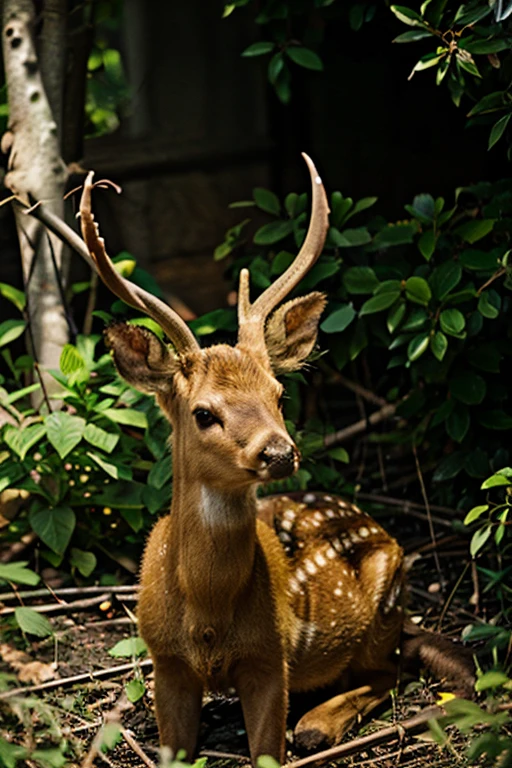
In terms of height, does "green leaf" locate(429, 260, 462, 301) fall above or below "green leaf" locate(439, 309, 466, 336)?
above

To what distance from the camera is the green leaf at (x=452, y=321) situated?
4.48 m

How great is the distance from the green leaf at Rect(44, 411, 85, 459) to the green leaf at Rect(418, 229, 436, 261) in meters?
1.47

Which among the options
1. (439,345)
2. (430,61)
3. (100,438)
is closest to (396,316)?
(439,345)

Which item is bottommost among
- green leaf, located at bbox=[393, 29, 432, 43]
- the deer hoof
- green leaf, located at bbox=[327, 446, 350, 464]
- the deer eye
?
the deer hoof

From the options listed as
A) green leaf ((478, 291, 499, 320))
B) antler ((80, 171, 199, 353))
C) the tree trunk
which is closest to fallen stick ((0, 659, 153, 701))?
antler ((80, 171, 199, 353))

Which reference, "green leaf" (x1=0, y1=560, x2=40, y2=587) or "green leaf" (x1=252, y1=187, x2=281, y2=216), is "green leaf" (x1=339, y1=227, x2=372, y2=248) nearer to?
"green leaf" (x1=252, y1=187, x2=281, y2=216)

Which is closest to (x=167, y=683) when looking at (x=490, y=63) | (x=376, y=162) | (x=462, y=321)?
(x=462, y=321)

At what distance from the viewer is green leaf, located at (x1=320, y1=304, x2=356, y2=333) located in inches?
190

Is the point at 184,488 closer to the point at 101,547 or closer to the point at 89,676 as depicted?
the point at 89,676

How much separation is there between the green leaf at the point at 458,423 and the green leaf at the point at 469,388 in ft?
0.20

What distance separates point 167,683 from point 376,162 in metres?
3.93

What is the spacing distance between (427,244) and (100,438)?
147cm

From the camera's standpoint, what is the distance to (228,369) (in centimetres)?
354

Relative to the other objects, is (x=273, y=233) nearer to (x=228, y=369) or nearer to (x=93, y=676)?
(x=228, y=369)
